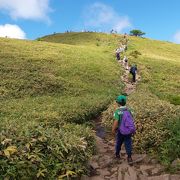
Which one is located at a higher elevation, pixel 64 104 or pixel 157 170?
pixel 64 104

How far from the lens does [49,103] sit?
26312mm

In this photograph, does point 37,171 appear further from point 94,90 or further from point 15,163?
point 94,90

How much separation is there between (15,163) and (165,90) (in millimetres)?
31865

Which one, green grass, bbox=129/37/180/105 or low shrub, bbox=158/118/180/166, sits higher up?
green grass, bbox=129/37/180/105

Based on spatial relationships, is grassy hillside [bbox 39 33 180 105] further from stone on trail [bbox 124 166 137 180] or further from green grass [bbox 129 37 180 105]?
stone on trail [bbox 124 166 137 180]

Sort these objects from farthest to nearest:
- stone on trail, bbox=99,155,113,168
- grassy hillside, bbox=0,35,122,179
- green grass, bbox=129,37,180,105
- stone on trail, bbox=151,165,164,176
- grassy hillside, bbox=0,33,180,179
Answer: green grass, bbox=129,37,180,105, stone on trail, bbox=99,155,113,168, stone on trail, bbox=151,165,164,176, grassy hillside, bbox=0,33,180,179, grassy hillside, bbox=0,35,122,179

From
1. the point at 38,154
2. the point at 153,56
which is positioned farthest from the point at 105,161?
the point at 153,56

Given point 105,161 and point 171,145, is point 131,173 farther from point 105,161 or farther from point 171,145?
point 171,145

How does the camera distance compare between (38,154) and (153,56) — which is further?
(153,56)

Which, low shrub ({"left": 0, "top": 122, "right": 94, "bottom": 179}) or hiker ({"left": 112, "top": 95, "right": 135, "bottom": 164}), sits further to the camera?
hiker ({"left": 112, "top": 95, "right": 135, "bottom": 164})

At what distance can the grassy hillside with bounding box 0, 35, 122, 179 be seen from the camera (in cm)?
1212

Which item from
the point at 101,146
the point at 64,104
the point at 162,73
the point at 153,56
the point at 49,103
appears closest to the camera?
the point at 101,146

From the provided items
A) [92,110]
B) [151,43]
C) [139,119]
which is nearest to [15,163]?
[139,119]

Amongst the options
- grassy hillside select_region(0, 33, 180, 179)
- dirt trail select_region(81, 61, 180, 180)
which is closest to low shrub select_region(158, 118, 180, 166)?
grassy hillside select_region(0, 33, 180, 179)
